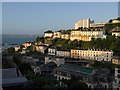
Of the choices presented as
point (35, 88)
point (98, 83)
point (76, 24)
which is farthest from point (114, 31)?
point (35, 88)

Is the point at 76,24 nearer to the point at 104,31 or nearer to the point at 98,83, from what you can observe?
the point at 104,31

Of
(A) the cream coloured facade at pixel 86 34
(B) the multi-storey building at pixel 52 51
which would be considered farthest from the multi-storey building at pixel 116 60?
(A) the cream coloured facade at pixel 86 34

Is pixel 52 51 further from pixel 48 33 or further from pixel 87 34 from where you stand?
pixel 48 33

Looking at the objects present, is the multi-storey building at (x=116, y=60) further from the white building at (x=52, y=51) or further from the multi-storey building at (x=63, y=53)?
the white building at (x=52, y=51)

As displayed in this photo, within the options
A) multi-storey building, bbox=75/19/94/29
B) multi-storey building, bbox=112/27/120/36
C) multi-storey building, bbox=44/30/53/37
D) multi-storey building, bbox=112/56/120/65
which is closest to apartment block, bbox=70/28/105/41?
multi-storey building, bbox=112/27/120/36

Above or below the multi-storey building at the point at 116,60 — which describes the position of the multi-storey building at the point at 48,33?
above
